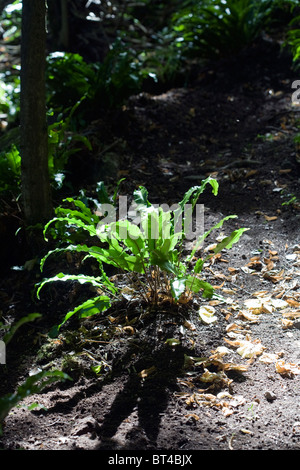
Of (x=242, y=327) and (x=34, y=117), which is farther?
(x=34, y=117)

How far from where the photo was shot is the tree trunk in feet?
9.46

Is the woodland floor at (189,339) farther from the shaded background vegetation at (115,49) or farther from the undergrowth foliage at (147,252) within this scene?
the shaded background vegetation at (115,49)

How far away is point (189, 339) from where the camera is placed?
8.36ft

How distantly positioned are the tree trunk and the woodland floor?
45 cm

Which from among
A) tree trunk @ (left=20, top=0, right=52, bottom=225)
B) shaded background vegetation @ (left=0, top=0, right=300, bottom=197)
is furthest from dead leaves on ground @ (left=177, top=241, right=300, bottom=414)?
shaded background vegetation @ (left=0, top=0, right=300, bottom=197)

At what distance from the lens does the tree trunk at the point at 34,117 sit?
2883mm

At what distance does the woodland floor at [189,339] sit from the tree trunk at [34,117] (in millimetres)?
449

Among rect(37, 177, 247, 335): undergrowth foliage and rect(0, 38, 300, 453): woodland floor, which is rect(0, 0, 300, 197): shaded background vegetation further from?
rect(37, 177, 247, 335): undergrowth foliage

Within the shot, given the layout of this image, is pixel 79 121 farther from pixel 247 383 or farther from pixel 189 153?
pixel 247 383

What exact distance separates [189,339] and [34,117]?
5.42 feet

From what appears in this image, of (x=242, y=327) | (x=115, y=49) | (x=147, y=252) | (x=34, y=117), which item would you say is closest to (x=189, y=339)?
(x=242, y=327)

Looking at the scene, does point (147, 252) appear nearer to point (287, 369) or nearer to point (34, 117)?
point (287, 369)

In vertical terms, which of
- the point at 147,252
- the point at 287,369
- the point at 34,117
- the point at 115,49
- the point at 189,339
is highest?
the point at 115,49

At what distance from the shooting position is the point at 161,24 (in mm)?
7391
